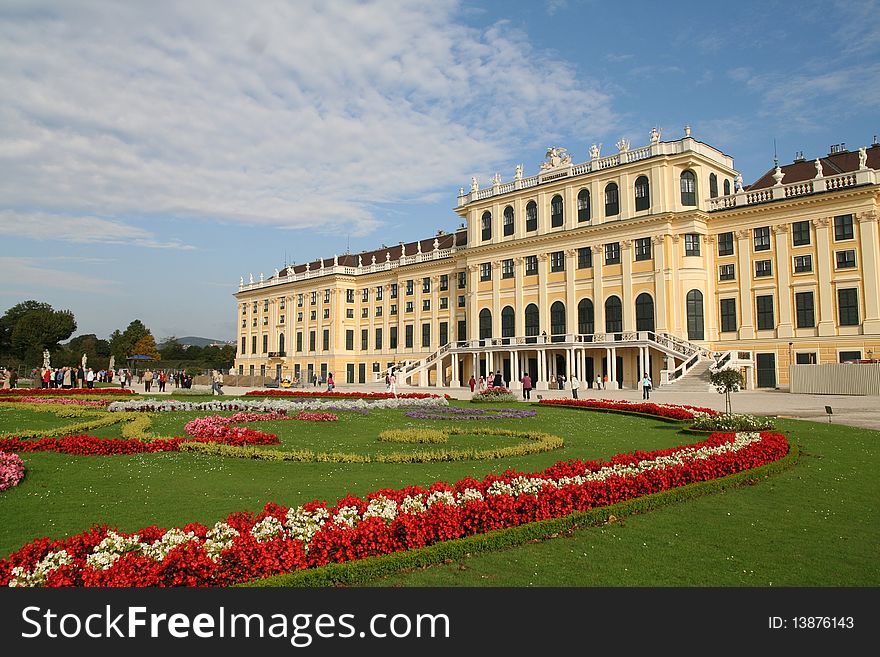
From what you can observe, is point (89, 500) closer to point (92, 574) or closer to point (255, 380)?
point (92, 574)

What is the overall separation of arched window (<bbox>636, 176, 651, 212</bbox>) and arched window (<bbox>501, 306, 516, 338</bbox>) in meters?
13.7

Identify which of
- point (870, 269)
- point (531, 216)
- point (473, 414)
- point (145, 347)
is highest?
point (531, 216)

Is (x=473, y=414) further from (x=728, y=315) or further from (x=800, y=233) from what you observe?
(x=800, y=233)

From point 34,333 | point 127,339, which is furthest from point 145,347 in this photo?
point 34,333

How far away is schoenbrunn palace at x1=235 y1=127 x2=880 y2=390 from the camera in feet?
129

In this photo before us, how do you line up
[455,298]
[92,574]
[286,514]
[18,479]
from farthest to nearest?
[455,298] < [18,479] < [286,514] < [92,574]

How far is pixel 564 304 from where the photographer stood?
5044 cm

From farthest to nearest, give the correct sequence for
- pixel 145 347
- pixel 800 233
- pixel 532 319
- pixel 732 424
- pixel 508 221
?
pixel 145 347 < pixel 508 221 < pixel 532 319 < pixel 800 233 < pixel 732 424

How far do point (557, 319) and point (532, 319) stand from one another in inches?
99.0

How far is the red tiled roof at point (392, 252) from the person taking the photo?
64.7 m

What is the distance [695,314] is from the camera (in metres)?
44.1

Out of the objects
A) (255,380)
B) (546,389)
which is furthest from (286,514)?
(255,380)

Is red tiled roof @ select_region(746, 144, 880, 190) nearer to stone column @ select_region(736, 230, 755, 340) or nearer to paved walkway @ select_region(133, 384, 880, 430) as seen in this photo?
stone column @ select_region(736, 230, 755, 340)

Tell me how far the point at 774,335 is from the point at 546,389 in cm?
1523
